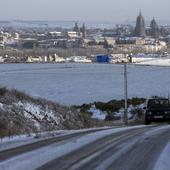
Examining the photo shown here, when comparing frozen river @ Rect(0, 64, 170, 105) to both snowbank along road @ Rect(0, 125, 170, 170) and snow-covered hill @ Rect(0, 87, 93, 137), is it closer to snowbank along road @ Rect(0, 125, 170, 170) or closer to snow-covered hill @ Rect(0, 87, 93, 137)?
snow-covered hill @ Rect(0, 87, 93, 137)

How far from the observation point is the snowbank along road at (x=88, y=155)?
10.8m

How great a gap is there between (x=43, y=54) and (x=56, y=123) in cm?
11983

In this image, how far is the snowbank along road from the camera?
10.8 m

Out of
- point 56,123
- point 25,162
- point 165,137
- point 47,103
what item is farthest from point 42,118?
point 25,162

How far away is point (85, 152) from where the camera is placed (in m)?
13.2

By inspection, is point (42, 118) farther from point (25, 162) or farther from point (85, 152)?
point (25, 162)

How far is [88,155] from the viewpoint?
12.6 meters

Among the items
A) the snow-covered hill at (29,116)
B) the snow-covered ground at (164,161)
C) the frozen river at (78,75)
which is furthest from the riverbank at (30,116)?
the frozen river at (78,75)

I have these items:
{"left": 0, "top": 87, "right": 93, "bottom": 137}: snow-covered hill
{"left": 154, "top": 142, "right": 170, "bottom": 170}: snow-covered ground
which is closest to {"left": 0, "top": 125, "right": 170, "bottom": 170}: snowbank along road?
{"left": 154, "top": 142, "right": 170, "bottom": 170}: snow-covered ground

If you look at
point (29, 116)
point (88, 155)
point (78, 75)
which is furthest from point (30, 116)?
point (78, 75)

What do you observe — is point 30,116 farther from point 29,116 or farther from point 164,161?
point 164,161

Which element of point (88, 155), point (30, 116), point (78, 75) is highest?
point (88, 155)

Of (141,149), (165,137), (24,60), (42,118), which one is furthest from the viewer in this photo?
(24,60)

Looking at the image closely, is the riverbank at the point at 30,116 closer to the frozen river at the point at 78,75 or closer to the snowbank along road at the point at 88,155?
the snowbank along road at the point at 88,155
